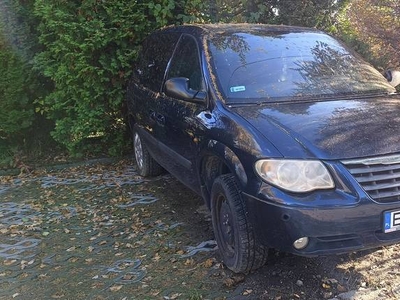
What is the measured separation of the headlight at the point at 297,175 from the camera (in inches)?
113

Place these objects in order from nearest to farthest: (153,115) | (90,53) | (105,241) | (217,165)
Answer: (217,165) < (105,241) < (153,115) < (90,53)

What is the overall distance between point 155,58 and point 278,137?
2.68 meters

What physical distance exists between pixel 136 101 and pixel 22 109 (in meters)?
2.27

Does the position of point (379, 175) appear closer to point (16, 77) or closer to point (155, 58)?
point (155, 58)

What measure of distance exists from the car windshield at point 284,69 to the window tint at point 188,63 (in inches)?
6.7

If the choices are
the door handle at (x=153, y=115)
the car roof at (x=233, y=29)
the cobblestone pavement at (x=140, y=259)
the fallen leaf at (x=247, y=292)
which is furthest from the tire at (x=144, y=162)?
the fallen leaf at (x=247, y=292)

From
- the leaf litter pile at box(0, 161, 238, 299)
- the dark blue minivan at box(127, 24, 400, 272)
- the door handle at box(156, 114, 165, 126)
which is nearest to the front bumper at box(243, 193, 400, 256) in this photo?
the dark blue minivan at box(127, 24, 400, 272)

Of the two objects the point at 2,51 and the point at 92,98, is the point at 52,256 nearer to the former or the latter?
the point at 92,98

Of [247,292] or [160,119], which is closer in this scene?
[247,292]

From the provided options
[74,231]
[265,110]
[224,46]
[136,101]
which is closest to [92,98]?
[136,101]

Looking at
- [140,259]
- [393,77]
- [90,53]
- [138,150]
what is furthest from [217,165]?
[90,53]

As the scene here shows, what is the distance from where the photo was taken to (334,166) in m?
2.87

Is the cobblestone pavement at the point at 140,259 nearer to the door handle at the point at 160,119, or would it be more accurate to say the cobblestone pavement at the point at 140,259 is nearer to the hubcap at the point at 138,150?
the hubcap at the point at 138,150

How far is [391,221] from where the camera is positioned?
9.49ft
